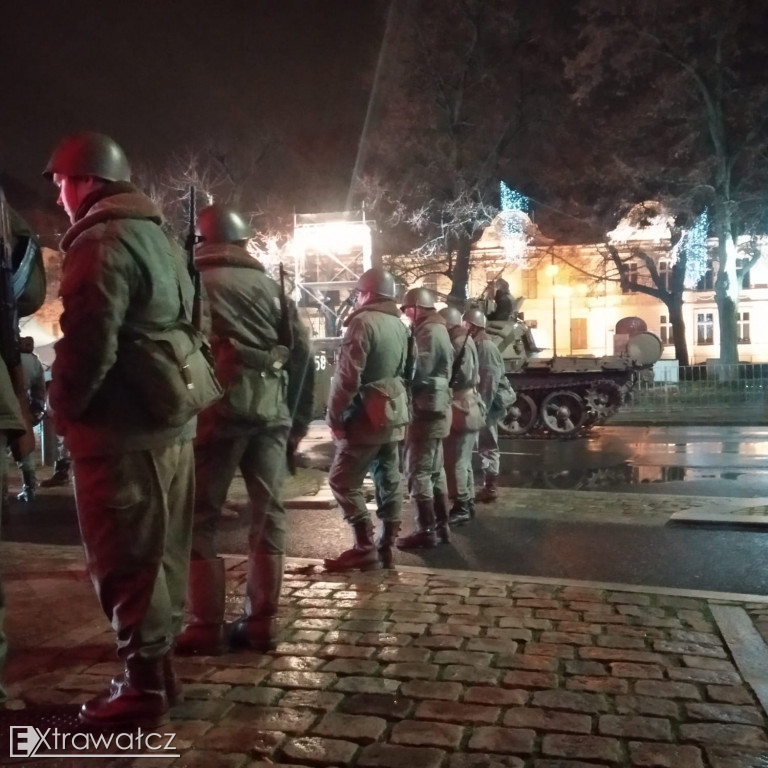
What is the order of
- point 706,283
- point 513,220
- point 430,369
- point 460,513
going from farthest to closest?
point 706,283, point 513,220, point 460,513, point 430,369

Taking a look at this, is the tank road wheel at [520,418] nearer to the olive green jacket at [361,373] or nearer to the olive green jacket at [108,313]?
the olive green jacket at [361,373]

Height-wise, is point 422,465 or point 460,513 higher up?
point 422,465

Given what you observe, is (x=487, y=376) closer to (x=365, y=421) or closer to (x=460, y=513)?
(x=460, y=513)

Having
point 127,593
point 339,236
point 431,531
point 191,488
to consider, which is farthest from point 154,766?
point 339,236

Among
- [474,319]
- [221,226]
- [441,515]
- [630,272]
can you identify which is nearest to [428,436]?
[441,515]

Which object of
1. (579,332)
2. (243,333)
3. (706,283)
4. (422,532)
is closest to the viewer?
(243,333)

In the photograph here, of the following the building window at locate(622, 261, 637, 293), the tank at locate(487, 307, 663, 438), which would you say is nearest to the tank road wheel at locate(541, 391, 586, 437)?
the tank at locate(487, 307, 663, 438)

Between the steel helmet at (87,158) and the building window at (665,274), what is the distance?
35.3 m

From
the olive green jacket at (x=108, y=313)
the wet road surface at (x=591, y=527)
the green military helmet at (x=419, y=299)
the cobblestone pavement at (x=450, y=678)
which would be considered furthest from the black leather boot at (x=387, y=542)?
the olive green jacket at (x=108, y=313)

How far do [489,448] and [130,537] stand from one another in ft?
20.1

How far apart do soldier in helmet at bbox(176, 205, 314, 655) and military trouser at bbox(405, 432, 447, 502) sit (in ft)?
7.55

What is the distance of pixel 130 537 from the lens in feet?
10.8

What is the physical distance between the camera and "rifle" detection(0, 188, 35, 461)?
3695mm

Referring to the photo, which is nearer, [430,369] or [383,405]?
[383,405]
